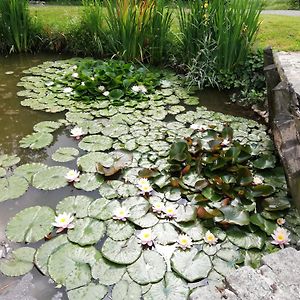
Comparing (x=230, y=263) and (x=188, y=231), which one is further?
(x=188, y=231)

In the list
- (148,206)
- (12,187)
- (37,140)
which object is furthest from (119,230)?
(37,140)

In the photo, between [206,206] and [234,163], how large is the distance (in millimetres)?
472

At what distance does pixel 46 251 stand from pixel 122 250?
0.42 meters

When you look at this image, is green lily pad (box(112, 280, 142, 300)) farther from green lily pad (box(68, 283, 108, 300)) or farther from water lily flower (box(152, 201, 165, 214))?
water lily flower (box(152, 201, 165, 214))

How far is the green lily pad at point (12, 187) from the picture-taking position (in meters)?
2.39

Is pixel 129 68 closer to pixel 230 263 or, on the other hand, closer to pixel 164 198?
pixel 164 198

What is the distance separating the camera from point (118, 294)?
5.69 feet

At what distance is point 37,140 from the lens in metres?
3.02

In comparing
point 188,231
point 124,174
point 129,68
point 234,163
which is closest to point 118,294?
point 188,231

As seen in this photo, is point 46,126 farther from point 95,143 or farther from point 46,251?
point 46,251

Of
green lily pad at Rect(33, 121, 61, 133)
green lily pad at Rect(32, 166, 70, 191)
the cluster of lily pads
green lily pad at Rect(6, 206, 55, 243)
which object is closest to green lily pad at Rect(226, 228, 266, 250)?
the cluster of lily pads

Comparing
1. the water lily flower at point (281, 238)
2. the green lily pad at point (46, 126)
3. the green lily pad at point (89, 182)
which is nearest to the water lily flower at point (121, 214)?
the green lily pad at point (89, 182)

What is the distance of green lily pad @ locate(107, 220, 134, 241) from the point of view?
207 centimetres

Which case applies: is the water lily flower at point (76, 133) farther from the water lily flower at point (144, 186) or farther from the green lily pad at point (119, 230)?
the green lily pad at point (119, 230)
